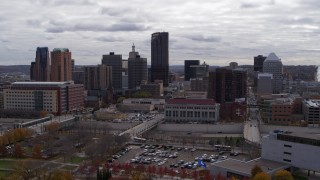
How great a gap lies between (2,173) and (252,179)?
13723 mm

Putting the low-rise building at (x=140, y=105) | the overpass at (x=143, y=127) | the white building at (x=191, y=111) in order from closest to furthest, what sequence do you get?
the overpass at (x=143, y=127)
the white building at (x=191, y=111)
the low-rise building at (x=140, y=105)

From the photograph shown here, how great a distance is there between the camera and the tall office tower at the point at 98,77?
6694cm

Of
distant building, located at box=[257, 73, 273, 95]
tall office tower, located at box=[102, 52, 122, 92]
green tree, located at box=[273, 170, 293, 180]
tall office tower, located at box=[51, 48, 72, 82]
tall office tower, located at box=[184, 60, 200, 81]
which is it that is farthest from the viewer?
tall office tower, located at box=[184, 60, 200, 81]

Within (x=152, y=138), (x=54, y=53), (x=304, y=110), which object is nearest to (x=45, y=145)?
(x=152, y=138)

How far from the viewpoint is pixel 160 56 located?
3568 inches

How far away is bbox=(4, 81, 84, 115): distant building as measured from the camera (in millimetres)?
47000

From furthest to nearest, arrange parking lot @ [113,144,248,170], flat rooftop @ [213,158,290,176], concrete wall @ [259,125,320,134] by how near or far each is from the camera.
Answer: concrete wall @ [259,125,320,134] → parking lot @ [113,144,248,170] → flat rooftop @ [213,158,290,176]

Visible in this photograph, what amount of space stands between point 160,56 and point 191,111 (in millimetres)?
48195

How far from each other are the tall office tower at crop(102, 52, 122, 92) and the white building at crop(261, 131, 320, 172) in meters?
51.5

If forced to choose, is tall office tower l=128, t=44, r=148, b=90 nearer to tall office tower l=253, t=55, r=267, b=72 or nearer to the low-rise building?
the low-rise building

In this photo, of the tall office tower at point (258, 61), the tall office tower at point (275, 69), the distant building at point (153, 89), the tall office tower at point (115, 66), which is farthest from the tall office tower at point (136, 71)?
the tall office tower at point (258, 61)

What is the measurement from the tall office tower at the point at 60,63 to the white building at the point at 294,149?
43.6 m

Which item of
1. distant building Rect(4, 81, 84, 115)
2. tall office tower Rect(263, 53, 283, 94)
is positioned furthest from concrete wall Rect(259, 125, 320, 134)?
tall office tower Rect(263, 53, 283, 94)

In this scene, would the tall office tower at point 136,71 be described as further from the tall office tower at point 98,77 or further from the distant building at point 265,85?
the distant building at point 265,85
